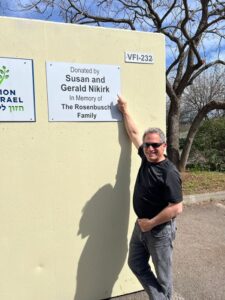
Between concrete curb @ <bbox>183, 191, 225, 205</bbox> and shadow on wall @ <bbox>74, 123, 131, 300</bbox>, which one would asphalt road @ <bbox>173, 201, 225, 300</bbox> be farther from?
shadow on wall @ <bbox>74, 123, 131, 300</bbox>

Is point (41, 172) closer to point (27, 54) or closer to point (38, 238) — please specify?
point (38, 238)

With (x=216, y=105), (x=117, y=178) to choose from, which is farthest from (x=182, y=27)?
(x=117, y=178)

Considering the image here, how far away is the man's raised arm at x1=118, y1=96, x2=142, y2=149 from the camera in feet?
12.7

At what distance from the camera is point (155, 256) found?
3432 mm

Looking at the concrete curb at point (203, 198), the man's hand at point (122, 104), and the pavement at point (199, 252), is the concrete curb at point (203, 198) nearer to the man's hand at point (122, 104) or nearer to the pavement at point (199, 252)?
the pavement at point (199, 252)

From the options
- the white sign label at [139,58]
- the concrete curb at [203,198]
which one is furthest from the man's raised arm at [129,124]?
the concrete curb at [203,198]

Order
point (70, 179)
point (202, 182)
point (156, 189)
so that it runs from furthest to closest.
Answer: point (202, 182)
point (70, 179)
point (156, 189)

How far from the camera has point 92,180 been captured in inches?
151

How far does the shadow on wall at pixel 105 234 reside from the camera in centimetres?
385

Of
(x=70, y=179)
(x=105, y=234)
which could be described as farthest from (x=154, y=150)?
(x=105, y=234)

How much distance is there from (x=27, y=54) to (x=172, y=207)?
1778 mm

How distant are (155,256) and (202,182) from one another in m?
6.50

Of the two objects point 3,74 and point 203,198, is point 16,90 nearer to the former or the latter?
point 3,74

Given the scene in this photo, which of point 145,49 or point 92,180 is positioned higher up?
point 145,49
